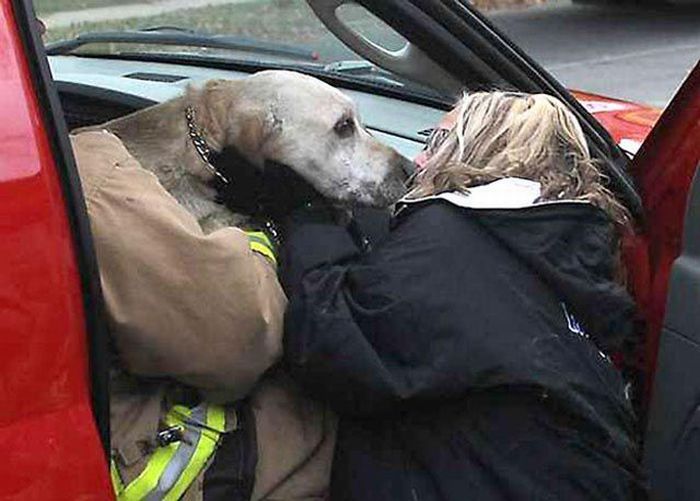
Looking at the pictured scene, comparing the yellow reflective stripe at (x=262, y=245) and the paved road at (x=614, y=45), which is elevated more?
the yellow reflective stripe at (x=262, y=245)

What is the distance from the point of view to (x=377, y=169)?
2.82m

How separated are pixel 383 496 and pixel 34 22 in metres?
0.97

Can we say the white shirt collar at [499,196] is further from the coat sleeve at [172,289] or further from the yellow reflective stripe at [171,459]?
the yellow reflective stripe at [171,459]

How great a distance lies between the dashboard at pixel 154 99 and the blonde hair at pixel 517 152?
0.81 meters

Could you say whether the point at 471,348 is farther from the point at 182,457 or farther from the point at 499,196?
the point at 182,457

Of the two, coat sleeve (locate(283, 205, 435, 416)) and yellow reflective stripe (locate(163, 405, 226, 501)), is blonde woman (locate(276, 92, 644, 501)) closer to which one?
coat sleeve (locate(283, 205, 435, 416))

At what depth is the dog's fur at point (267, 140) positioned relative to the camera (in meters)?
2.53

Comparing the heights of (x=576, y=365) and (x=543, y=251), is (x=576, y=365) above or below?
below

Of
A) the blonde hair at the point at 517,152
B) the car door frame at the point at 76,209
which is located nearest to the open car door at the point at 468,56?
the blonde hair at the point at 517,152

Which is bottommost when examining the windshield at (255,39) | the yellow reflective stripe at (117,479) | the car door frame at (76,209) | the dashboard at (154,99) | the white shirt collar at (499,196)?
the windshield at (255,39)

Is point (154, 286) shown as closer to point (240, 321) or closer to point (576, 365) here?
point (240, 321)

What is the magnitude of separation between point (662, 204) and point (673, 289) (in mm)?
251

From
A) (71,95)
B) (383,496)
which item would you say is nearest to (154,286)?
(383,496)

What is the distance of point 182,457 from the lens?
78.4 inches
